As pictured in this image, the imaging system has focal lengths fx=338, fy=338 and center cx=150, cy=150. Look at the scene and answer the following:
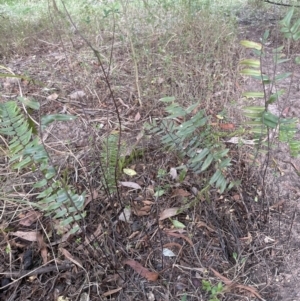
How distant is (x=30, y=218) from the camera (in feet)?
4.72

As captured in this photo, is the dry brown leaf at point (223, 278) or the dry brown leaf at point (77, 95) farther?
the dry brown leaf at point (77, 95)

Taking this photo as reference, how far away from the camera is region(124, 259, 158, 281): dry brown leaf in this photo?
129 cm

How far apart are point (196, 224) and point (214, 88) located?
987 mm

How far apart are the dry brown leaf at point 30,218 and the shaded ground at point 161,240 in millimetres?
16

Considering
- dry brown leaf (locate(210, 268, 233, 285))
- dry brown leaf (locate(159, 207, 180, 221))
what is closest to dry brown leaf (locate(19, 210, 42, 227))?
dry brown leaf (locate(159, 207, 180, 221))

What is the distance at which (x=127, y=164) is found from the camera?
5.46 ft

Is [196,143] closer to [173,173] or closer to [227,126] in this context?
[173,173]

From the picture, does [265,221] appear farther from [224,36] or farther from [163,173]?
[224,36]

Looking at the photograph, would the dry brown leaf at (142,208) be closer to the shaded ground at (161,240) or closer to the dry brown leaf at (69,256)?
the shaded ground at (161,240)

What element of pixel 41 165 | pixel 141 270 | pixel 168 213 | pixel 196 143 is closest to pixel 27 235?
pixel 41 165

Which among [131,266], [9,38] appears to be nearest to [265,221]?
[131,266]

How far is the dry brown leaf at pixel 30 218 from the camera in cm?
142

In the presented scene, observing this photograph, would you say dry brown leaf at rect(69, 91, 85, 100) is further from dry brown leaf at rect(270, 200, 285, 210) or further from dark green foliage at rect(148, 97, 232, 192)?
dry brown leaf at rect(270, 200, 285, 210)

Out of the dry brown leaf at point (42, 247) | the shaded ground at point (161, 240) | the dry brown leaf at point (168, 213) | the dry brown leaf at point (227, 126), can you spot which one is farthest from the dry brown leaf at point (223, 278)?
the dry brown leaf at point (227, 126)
